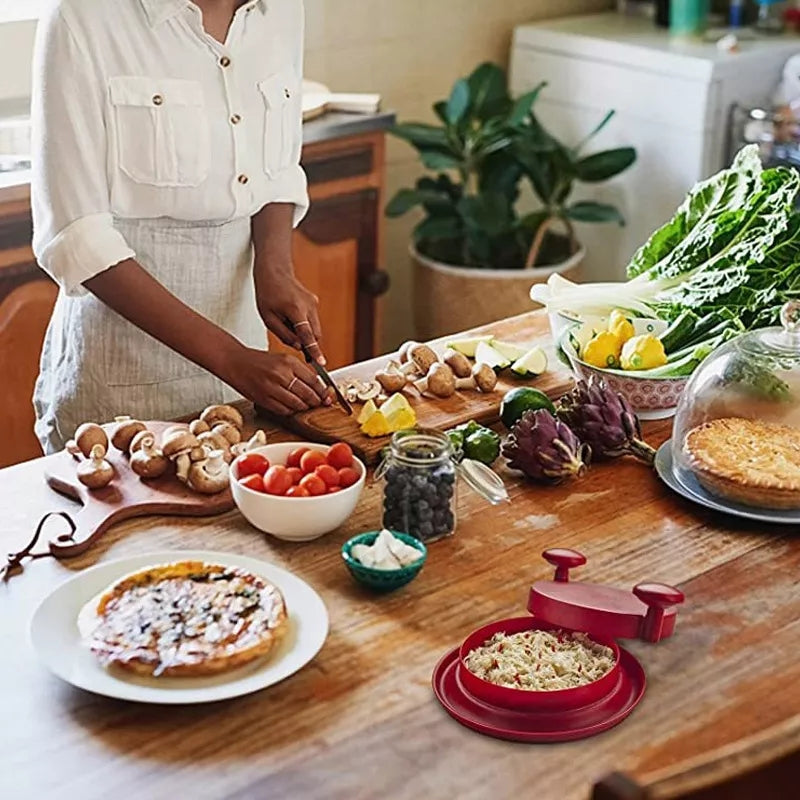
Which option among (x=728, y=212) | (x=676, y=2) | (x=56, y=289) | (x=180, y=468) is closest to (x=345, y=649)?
(x=180, y=468)

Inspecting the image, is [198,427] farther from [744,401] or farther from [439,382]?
[744,401]

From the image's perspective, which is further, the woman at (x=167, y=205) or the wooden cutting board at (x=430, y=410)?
the woman at (x=167, y=205)

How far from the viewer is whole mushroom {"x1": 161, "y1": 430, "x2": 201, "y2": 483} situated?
1.66 m

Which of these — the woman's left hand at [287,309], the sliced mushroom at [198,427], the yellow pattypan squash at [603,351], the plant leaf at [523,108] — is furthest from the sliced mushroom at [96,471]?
the plant leaf at [523,108]

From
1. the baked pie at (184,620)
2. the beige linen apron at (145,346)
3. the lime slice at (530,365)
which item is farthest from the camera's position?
the beige linen apron at (145,346)

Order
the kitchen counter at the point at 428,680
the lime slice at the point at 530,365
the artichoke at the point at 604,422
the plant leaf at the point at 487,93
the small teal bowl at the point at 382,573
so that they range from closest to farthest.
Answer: the kitchen counter at the point at 428,680
the small teal bowl at the point at 382,573
the artichoke at the point at 604,422
the lime slice at the point at 530,365
the plant leaf at the point at 487,93

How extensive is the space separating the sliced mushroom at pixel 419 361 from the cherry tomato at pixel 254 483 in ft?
1.40

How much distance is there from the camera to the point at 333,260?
3.29 m

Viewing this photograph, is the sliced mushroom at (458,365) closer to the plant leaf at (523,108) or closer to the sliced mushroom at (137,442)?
the sliced mushroom at (137,442)

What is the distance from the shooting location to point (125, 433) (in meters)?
1.74

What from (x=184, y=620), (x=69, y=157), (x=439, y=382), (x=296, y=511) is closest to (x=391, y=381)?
(x=439, y=382)

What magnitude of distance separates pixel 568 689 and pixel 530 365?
0.78 m

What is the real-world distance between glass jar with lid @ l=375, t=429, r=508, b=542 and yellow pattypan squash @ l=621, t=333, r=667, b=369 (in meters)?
0.43

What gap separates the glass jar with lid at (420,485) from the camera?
61.7 inches
